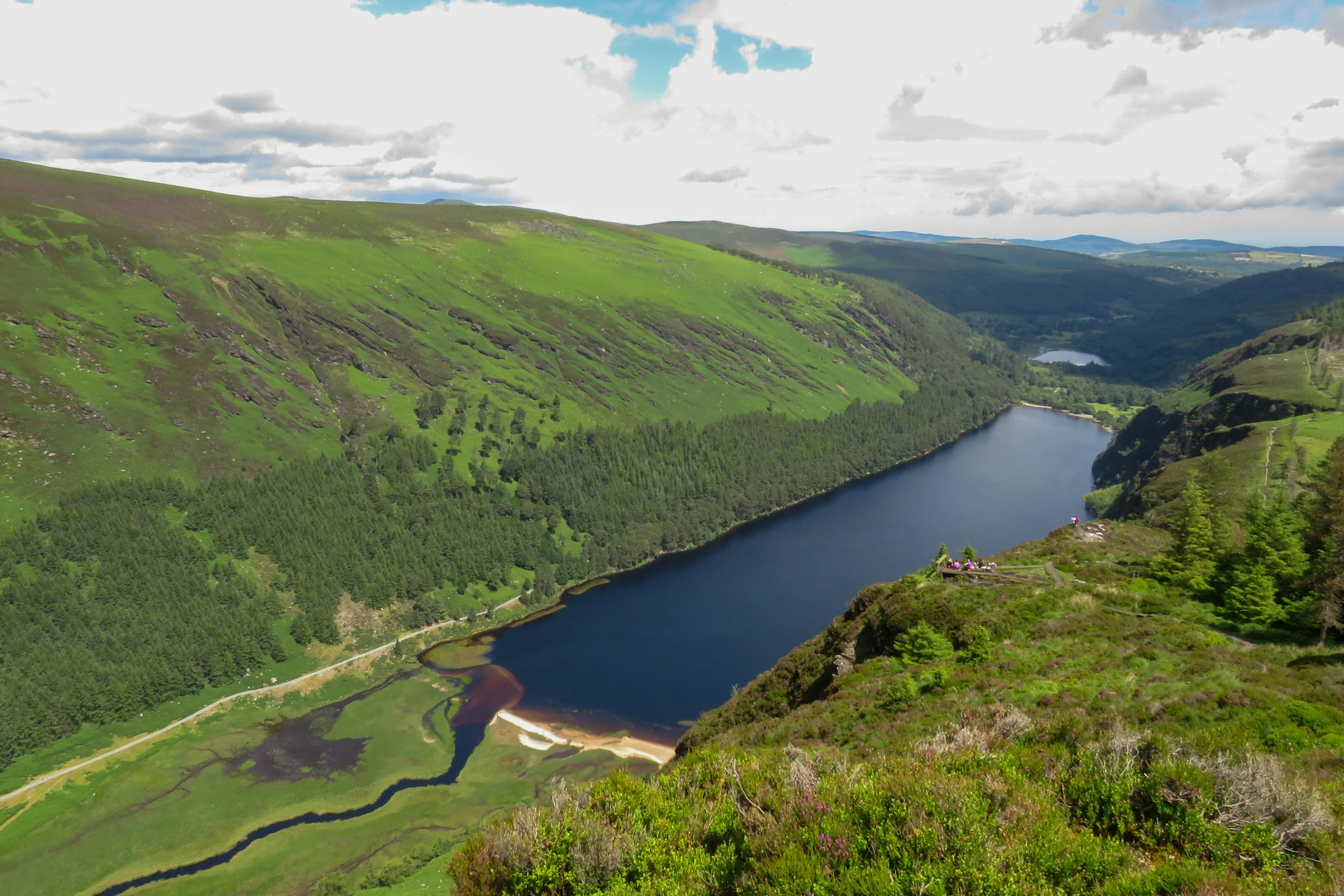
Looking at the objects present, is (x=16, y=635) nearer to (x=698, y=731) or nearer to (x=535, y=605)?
(x=535, y=605)

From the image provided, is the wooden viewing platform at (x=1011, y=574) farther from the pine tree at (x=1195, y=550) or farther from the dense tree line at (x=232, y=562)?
the dense tree line at (x=232, y=562)

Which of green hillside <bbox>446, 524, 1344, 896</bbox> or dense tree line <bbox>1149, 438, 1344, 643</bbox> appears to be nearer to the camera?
green hillside <bbox>446, 524, 1344, 896</bbox>

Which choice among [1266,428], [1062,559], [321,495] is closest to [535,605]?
[321,495]

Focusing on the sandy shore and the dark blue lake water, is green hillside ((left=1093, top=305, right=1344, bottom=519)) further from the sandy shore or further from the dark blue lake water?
the sandy shore

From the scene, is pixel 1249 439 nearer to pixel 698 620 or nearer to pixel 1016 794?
pixel 698 620

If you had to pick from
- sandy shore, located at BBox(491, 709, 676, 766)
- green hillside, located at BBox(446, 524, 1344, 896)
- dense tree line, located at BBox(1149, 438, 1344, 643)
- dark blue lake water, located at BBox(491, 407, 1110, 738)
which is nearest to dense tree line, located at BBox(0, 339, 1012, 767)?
dark blue lake water, located at BBox(491, 407, 1110, 738)

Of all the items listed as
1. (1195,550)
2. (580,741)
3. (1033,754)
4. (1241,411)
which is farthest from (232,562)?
(1241,411)
